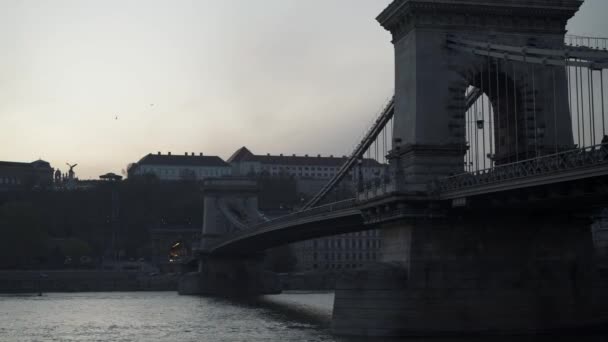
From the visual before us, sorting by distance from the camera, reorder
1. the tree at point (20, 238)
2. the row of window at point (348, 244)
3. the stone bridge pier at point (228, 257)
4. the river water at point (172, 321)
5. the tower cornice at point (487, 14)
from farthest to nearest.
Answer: the row of window at point (348, 244) → the tree at point (20, 238) → the stone bridge pier at point (228, 257) → the river water at point (172, 321) → the tower cornice at point (487, 14)

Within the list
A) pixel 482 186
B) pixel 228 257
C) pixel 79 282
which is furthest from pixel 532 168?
pixel 79 282

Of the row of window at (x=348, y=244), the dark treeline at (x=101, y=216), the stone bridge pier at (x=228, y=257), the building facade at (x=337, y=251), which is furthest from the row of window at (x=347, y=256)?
the stone bridge pier at (x=228, y=257)

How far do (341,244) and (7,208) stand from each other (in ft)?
148

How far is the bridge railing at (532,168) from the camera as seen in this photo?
31.5m

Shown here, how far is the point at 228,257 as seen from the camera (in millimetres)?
97688

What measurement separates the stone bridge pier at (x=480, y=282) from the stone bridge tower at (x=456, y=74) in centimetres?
→ 316

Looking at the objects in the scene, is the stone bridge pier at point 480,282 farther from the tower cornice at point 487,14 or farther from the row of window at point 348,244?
the row of window at point 348,244

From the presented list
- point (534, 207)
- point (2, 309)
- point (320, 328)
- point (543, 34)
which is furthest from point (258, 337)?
point (2, 309)

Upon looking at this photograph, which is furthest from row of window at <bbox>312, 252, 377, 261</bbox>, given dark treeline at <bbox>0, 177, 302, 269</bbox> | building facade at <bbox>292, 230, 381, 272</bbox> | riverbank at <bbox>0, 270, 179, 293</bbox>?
riverbank at <bbox>0, 270, 179, 293</bbox>

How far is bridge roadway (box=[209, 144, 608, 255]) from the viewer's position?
3186cm

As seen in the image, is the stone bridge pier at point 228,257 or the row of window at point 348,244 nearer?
the stone bridge pier at point 228,257

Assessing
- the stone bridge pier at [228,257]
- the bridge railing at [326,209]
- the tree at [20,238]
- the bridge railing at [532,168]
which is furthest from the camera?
the tree at [20,238]

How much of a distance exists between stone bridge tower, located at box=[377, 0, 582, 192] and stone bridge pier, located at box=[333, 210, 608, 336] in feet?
10.4

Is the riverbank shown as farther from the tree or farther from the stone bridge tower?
the stone bridge tower
